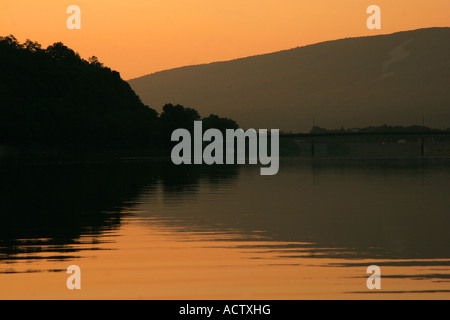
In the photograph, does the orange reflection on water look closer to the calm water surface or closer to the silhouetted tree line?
the calm water surface

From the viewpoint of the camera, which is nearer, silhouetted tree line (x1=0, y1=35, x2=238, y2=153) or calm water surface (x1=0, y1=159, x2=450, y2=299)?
calm water surface (x1=0, y1=159, x2=450, y2=299)

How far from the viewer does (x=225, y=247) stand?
81.0ft

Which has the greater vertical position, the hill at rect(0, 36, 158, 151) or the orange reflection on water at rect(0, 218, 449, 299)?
the hill at rect(0, 36, 158, 151)

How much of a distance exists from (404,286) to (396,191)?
33.9 m

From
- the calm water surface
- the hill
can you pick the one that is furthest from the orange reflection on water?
the hill

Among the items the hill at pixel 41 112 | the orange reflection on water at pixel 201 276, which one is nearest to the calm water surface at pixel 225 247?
the orange reflection on water at pixel 201 276

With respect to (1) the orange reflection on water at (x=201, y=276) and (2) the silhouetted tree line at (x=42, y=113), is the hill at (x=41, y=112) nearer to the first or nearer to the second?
(2) the silhouetted tree line at (x=42, y=113)

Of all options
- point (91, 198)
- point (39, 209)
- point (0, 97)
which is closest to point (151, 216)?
point (39, 209)

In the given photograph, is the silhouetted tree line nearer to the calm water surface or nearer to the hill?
the hill

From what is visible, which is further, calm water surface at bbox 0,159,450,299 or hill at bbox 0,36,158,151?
hill at bbox 0,36,158,151

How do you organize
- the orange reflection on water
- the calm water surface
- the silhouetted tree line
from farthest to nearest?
the silhouetted tree line → the calm water surface → the orange reflection on water

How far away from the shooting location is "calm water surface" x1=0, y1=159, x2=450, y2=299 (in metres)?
18.2

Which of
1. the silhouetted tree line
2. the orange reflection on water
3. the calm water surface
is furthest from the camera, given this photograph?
the silhouetted tree line

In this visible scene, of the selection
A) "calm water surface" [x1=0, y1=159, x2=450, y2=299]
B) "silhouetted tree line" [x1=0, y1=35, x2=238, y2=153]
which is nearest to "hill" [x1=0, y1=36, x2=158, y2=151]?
"silhouetted tree line" [x1=0, y1=35, x2=238, y2=153]
